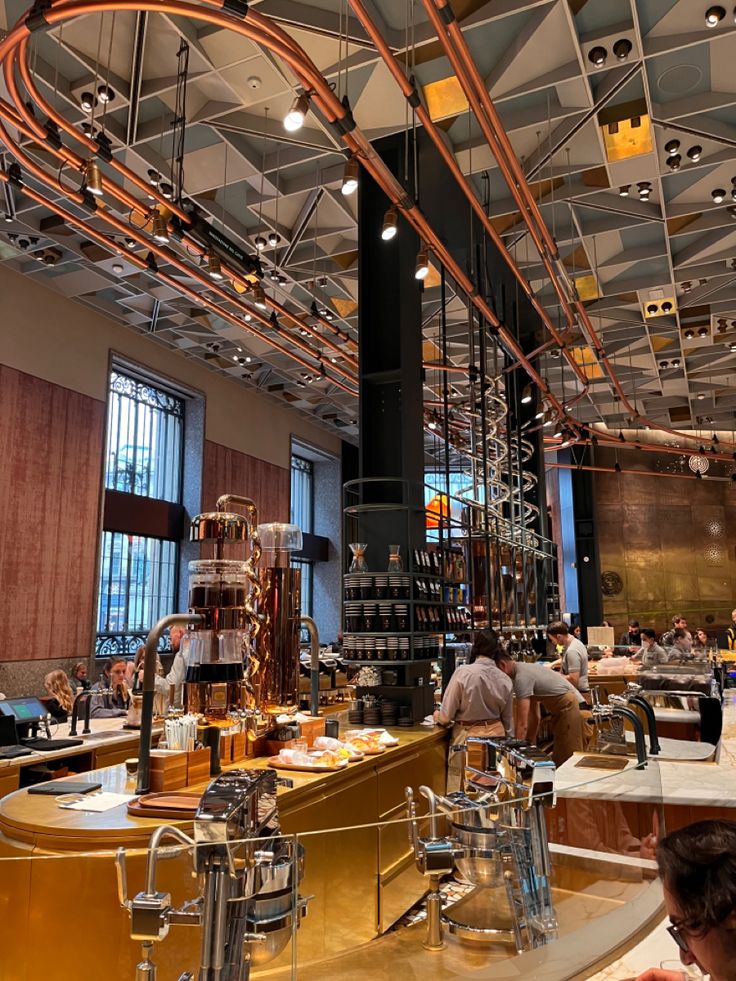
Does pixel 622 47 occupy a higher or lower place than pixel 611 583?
higher

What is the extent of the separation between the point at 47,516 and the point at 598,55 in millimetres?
8854

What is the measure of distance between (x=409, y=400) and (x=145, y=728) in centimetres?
413

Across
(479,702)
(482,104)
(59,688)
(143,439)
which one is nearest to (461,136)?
(482,104)

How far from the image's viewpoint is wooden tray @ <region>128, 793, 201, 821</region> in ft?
8.86

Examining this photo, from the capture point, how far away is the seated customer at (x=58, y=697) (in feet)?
19.0

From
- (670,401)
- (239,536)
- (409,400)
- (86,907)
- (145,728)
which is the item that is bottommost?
(86,907)

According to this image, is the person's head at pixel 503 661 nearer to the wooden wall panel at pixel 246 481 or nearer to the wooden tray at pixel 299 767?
the wooden tray at pixel 299 767

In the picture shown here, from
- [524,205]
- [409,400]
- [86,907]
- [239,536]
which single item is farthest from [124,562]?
[86,907]

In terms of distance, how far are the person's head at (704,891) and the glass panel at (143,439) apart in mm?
12162

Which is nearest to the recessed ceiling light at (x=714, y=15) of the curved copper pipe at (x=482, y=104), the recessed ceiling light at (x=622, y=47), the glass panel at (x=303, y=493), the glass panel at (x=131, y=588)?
the recessed ceiling light at (x=622, y=47)

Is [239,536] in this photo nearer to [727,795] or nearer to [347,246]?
[727,795]

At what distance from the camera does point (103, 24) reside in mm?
5926

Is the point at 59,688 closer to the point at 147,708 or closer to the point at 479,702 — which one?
the point at 479,702

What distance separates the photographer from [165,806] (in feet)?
8.98
